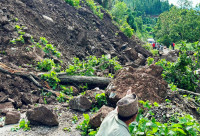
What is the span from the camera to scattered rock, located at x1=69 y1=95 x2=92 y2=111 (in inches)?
223

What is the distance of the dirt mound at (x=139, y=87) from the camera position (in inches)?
211

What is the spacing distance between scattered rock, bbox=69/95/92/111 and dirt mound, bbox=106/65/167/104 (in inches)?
24.6

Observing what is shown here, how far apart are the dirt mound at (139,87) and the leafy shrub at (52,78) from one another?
6.83 feet

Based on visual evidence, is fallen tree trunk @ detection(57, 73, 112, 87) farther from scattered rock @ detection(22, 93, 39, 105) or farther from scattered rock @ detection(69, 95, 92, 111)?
scattered rock @ detection(69, 95, 92, 111)

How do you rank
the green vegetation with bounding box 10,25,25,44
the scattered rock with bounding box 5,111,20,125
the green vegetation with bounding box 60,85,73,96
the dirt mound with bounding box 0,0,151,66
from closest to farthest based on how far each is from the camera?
the scattered rock with bounding box 5,111,20,125 → the green vegetation with bounding box 60,85,73,96 → the green vegetation with bounding box 10,25,25,44 → the dirt mound with bounding box 0,0,151,66

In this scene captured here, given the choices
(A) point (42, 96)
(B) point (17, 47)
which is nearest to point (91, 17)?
(B) point (17, 47)

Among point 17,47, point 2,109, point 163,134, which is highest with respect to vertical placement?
point 163,134

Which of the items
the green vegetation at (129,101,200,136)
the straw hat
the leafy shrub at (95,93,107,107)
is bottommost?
the leafy shrub at (95,93,107,107)

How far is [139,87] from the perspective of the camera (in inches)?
217

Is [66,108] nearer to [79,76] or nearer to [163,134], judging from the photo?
[79,76]

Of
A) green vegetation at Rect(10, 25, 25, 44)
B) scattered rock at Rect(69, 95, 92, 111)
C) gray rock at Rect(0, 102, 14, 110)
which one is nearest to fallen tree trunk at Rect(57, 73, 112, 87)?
scattered rock at Rect(69, 95, 92, 111)

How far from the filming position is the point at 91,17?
16.4 meters

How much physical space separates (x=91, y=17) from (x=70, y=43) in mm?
5237

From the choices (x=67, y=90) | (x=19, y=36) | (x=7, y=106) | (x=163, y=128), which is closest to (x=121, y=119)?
(x=163, y=128)
